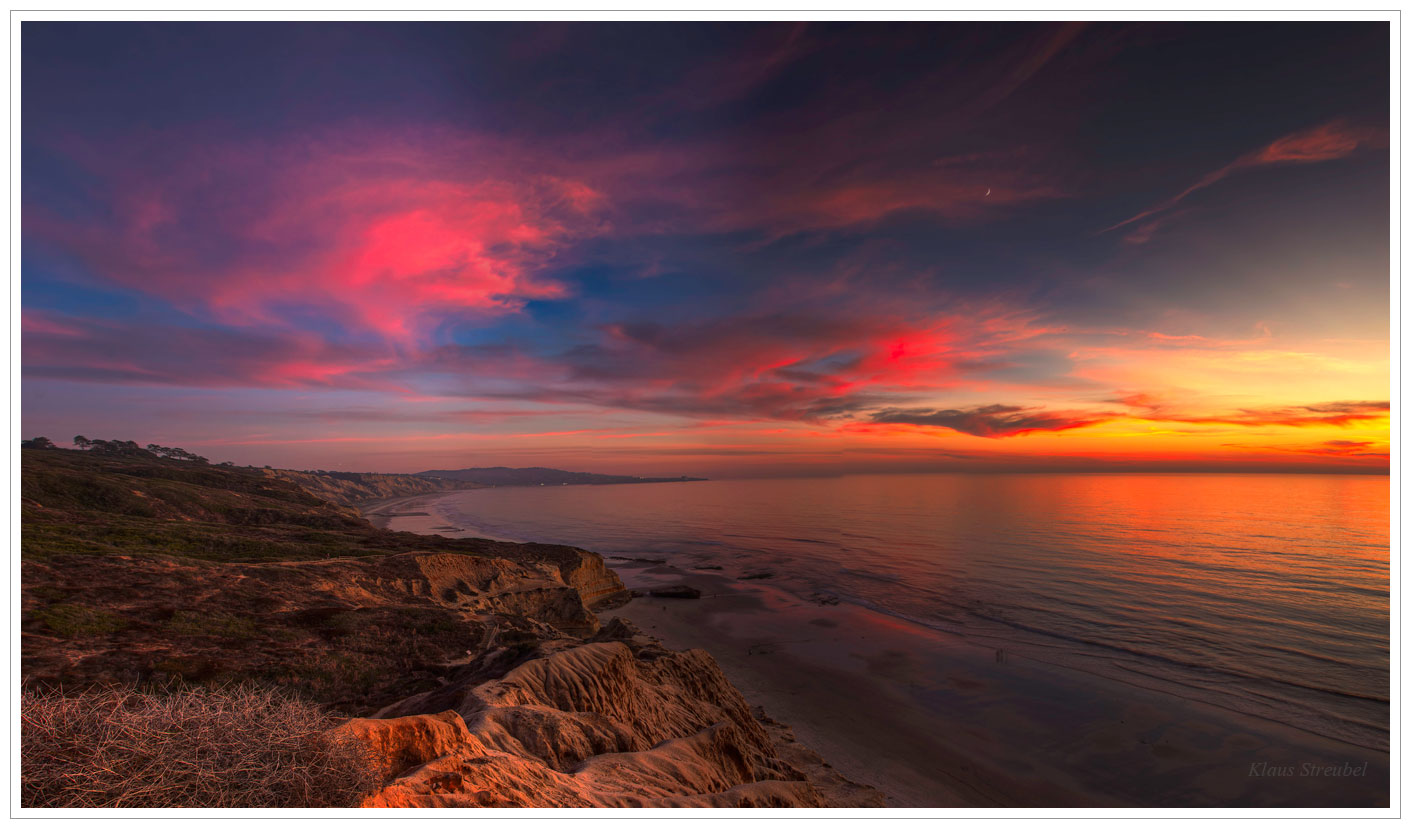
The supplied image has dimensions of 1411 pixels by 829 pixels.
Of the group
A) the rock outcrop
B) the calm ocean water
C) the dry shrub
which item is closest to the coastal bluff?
the rock outcrop

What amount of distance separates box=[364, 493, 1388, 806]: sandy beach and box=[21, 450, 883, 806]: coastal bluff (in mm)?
3406

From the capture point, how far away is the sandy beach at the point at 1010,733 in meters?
17.6

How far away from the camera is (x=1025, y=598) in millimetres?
40969

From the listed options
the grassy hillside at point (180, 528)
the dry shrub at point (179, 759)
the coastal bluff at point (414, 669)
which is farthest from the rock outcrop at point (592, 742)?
the grassy hillside at point (180, 528)

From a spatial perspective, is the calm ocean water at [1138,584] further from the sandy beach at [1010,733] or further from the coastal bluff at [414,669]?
the coastal bluff at [414,669]

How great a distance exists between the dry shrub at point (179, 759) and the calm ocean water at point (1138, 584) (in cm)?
3360

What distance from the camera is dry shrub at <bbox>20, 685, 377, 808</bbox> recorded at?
17.5 ft

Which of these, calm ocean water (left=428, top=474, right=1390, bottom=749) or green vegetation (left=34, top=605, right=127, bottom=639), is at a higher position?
green vegetation (left=34, top=605, right=127, bottom=639)

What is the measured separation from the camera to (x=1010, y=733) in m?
21.4

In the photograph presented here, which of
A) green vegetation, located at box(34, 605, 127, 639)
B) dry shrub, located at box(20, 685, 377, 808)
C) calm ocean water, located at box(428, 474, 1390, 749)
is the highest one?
dry shrub, located at box(20, 685, 377, 808)

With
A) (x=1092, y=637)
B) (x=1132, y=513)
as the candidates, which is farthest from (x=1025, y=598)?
(x=1132, y=513)

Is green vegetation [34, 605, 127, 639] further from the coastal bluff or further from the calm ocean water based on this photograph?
the calm ocean water
